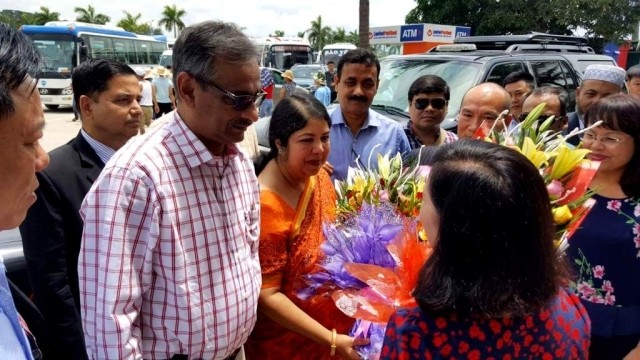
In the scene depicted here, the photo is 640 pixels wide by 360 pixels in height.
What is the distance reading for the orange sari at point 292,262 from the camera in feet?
6.01

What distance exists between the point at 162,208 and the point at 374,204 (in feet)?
2.39

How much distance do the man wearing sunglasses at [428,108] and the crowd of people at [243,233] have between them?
1102 millimetres

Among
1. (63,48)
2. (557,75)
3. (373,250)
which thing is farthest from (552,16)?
(373,250)

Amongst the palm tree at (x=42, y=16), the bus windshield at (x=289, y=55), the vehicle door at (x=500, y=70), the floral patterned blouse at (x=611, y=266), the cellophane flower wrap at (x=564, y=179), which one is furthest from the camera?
the palm tree at (x=42, y=16)

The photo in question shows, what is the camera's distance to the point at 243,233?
170 cm

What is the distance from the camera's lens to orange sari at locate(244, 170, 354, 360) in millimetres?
1831

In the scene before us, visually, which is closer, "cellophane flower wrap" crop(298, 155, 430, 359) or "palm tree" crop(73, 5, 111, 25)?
"cellophane flower wrap" crop(298, 155, 430, 359)

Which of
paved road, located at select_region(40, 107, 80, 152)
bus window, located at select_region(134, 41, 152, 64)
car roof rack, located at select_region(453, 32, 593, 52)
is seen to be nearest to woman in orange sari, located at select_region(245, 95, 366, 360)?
car roof rack, located at select_region(453, 32, 593, 52)

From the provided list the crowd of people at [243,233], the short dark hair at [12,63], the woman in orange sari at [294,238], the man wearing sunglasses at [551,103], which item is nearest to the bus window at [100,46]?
the man wearing sunglasses at [551,103]

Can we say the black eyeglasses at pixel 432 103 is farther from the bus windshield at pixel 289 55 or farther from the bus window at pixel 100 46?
the bus windshield at pixel 289 55

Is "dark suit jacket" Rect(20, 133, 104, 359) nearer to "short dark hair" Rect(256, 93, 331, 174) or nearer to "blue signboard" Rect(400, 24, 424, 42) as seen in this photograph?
"short dark hair" Rect(256, 93, 331, 174)

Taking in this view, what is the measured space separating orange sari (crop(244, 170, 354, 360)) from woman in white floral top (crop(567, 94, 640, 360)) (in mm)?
1192

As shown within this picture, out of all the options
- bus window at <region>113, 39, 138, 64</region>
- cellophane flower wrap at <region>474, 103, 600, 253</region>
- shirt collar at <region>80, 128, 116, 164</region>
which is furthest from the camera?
bus window at <region>113, 39, 138, 64</region>

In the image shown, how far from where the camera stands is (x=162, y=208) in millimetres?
1422
